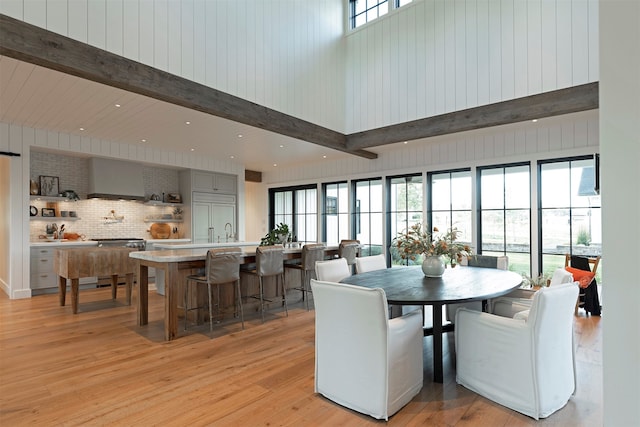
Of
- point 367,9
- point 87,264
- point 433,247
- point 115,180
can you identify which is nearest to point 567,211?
point 433,247

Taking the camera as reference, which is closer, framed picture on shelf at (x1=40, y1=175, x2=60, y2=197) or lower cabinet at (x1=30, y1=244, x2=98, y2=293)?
lower cabinet at (x1=30, y1=244, x2=98, y2=293)

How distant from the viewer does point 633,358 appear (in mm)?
813

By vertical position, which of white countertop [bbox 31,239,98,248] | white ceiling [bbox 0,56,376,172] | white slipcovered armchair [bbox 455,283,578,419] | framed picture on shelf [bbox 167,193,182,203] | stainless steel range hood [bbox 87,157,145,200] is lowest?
white slipcovered armchair [bbox 455,283,578,419]

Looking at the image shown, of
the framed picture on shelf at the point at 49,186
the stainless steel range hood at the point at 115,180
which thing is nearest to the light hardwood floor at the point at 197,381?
the framed picture on shelf at the point at 49,186

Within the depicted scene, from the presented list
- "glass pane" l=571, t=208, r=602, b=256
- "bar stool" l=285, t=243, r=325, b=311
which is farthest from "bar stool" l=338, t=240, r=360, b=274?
"glass pane" l=571, t=208, r=602, b=256

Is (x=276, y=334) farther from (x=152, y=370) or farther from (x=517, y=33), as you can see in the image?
(x=517, y=33)

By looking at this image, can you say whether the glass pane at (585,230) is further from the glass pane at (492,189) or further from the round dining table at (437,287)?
the round dining table at (437,287)

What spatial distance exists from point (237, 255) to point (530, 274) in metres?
4.77

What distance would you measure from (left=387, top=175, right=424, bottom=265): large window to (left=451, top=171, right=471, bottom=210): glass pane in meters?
0.61

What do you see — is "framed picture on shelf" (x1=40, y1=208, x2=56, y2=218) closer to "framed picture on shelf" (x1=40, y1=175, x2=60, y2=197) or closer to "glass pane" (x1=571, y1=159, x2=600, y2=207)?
"framed picture on shelf" (x1=40, y1=175, x2=60, y2=197)

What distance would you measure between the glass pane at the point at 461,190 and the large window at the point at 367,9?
3212mm

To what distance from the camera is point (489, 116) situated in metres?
5.10

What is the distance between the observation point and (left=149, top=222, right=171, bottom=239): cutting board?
7723mm

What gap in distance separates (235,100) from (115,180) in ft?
12.0
